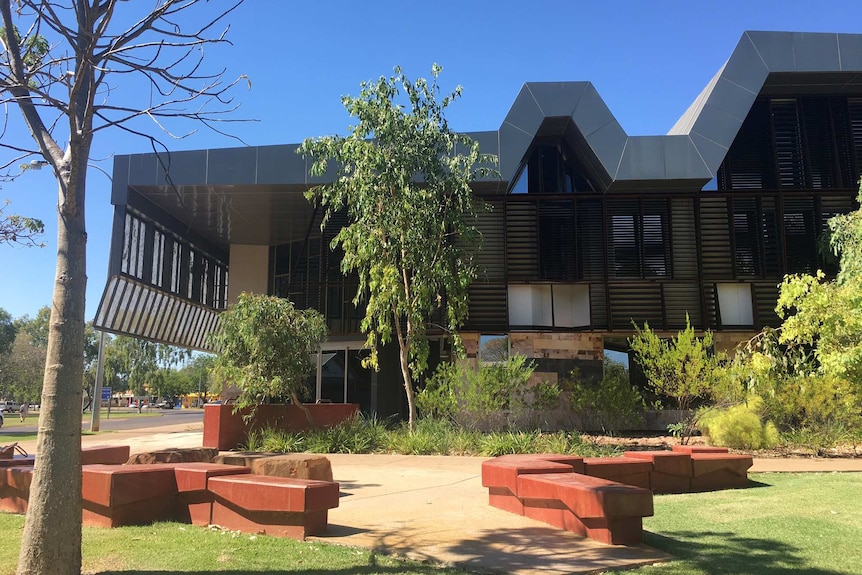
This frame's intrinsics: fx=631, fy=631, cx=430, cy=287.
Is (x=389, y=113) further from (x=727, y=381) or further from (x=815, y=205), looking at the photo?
(x=815, y=205)

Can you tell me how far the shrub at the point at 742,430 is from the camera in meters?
13.5

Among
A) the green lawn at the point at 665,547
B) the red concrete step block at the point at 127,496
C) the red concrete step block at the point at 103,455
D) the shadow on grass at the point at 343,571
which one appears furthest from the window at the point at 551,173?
the shadow on grass at the point at 343,571

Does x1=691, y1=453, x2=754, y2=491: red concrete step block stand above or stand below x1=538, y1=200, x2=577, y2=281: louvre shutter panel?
below

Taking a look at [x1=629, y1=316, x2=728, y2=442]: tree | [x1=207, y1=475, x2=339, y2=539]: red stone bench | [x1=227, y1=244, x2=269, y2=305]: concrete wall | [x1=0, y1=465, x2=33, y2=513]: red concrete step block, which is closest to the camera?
[x1=207, y1=475, x2=339, y2=539]: red stone bench

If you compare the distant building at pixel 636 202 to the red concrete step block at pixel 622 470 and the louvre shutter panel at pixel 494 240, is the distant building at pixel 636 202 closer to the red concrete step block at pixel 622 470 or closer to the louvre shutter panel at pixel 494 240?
the louvre shutter panel at pixel 494 240

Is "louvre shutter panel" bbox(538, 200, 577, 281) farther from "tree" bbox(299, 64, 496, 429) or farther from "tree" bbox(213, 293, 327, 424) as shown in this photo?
"tree" bbox(213, 293, 327, 424)

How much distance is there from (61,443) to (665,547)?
524 cm

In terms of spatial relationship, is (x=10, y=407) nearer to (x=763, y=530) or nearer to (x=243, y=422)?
(x=243, y=422)

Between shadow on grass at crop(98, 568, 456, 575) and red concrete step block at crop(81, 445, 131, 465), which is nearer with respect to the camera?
shadow on grass at crop(98, 568, 456, 575)

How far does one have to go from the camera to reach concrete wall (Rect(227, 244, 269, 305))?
27.8 m

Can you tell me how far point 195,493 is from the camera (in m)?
6.61

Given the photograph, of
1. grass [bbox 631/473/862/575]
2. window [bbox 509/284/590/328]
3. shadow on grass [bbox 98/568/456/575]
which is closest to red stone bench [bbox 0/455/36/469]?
shadow on grass [bbox 98/568/456/575]

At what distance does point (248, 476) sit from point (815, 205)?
62.6 feet

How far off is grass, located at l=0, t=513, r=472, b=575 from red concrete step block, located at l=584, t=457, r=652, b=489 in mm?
3764
